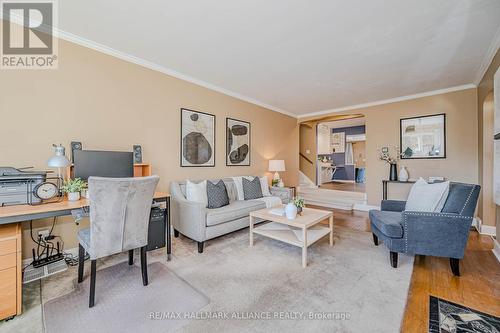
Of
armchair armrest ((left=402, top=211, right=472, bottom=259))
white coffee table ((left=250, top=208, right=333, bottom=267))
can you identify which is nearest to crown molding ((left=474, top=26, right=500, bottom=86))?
armchair armrest ((left=402, top=211, right=472, bottom=259))

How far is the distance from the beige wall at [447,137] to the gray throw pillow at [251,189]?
288cm

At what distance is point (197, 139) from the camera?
377 cm

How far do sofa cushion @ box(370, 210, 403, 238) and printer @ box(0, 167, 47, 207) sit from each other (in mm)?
3571

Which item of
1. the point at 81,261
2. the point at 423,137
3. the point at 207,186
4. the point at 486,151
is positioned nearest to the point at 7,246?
the point at 81,261

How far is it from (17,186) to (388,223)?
148 inches

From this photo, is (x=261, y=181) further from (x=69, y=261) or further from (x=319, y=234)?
(x=69, y=261)

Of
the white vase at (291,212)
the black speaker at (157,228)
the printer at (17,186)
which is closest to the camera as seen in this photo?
the printer at (17,186)

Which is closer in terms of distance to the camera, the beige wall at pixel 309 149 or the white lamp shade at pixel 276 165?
the white lamp shade at pixel 276 165

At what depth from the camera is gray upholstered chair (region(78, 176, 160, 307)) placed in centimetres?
166

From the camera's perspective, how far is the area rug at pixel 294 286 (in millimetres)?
1540

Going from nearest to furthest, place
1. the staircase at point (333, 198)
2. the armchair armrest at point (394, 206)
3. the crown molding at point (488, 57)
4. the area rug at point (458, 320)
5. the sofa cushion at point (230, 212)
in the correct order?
the area rug at point (458, 320) < the crown molding at point (488, 57) < the sofa cushion at point (230, 212) < the armchair armrest at point (394, 206) < the staircase at point (333, 198)

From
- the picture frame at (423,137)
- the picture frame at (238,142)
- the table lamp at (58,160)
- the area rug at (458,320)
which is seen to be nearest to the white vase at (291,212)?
the area rug at (458,320)

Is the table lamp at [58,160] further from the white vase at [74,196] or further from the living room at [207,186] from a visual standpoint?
the white vase at [74,196]

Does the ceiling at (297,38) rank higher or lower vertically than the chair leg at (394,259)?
higher
